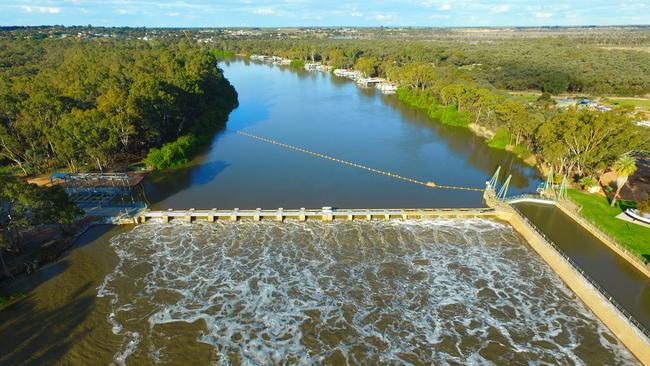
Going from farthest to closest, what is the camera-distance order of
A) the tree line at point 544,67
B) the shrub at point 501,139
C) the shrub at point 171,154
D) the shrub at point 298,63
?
the shrub at point 298,63 → the tree line at point 544,67 → the shrub at point 501,139 → the shrub at point 171,154

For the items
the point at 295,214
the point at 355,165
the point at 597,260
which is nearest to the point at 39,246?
the point at 295,214

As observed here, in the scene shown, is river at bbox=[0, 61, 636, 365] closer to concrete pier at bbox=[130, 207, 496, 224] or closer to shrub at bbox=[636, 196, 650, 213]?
concrete pier at bbox=[130, 207, 496, 224]

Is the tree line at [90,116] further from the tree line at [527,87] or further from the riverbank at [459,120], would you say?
the tree line at [527,87]

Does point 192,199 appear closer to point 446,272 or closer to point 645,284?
point 446,272

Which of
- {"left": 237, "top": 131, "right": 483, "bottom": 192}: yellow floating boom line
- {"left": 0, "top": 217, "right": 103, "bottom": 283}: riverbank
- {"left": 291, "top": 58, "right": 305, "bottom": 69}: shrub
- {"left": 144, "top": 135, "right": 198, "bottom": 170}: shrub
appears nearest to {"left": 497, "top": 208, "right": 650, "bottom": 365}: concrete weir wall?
{"left": 237, "top": 131, "right": 483, "bottom": 192}: yellow floating boom line

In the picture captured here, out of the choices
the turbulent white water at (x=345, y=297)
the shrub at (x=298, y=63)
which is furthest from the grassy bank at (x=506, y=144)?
the shrub at (x=298, y=63)

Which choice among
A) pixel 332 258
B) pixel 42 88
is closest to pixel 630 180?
pixel 332 258
